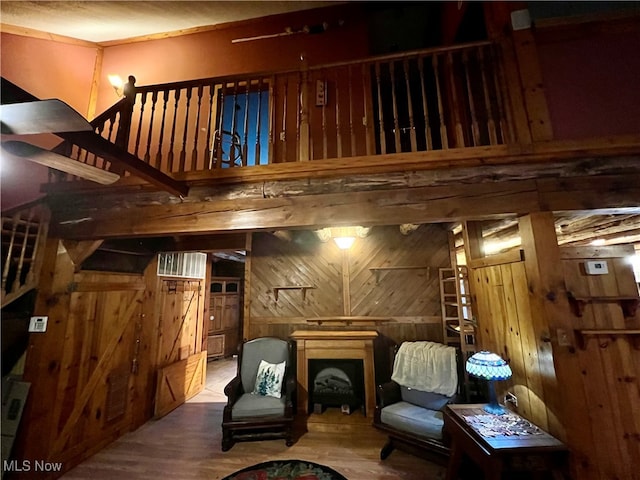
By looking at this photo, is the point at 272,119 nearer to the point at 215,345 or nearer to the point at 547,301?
the point at 547,301

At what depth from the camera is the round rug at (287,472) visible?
93.0 inches

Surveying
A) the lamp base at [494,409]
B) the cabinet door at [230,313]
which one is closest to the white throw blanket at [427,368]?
the lamp base at [494,409]

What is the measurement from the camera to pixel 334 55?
12.7ft

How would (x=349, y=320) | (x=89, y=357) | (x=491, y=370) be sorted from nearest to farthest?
(x=491, y=370), (x=89, y=357), (x=349, y=320)

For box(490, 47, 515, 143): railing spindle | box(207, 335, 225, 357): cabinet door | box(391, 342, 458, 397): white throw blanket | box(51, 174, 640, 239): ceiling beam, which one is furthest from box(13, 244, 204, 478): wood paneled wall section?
box(490, 47, 515, 143): railing spindle

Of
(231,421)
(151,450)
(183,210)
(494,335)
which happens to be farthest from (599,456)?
(151,450)

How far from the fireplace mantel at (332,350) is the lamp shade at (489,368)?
5.02 feet

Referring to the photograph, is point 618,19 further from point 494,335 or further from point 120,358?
point 120,358

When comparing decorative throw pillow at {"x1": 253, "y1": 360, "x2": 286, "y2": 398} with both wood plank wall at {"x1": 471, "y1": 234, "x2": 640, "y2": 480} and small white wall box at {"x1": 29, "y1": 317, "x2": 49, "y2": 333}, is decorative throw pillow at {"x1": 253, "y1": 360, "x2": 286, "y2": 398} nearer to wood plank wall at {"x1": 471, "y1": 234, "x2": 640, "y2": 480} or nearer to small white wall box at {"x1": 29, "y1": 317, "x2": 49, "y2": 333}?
small white wall box at {"x1": 29, "y1": 317, "x2": 49, "y2": 333}

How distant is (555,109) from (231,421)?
4137mm

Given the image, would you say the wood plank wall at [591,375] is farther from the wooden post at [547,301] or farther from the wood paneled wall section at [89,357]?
the wood paneled wall section at [89,357]

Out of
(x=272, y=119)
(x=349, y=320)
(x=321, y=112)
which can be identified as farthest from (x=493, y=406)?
(x=321, y=112)
